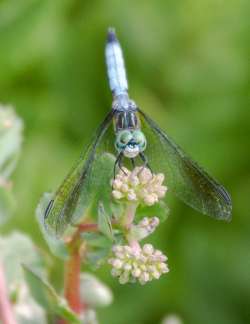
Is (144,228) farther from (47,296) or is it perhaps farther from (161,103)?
(161,103)

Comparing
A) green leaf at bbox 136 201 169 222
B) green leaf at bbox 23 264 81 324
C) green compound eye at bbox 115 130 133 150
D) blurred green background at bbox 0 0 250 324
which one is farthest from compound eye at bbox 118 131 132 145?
blurred green background at bbox 0 0 250 324

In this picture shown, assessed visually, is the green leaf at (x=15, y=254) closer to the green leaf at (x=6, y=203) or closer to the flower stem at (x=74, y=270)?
the green leaf at (x=6, y=203)

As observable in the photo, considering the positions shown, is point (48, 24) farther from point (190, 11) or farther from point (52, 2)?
point (190, 11)

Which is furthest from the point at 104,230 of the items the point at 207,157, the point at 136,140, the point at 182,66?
the point at 182,66

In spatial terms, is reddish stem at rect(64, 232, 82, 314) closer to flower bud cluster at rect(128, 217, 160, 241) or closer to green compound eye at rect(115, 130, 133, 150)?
flower bud cluster at rect(128, 217, 160, 241)

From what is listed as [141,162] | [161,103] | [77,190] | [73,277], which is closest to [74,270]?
[73,277]

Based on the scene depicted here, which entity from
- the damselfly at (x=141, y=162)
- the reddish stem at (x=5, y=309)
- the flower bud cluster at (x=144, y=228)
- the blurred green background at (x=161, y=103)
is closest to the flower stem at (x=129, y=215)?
the flower bud cluster at (x=144, y=228)
